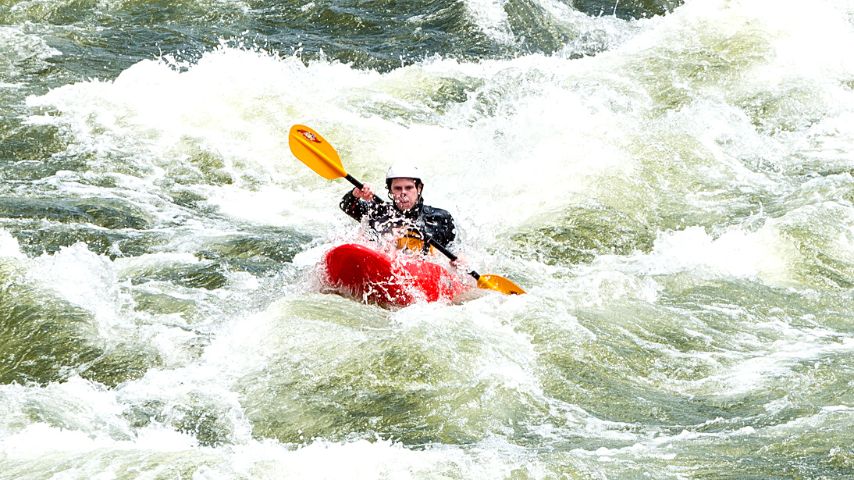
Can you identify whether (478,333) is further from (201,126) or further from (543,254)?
(201,126)

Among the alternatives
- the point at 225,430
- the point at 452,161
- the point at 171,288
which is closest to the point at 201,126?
the point at 452,161

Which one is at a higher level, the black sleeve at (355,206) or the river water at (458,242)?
the black sleeve at (355,206)

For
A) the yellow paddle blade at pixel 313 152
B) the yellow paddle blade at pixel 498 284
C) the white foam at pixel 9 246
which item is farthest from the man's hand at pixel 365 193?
the white foam at pixel 9 246

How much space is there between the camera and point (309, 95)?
1180 cm

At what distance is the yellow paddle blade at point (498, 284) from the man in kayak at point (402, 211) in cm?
42

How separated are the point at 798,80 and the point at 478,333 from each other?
7.04 meters

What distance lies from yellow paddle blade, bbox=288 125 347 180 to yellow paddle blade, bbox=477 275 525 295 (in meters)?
1.45

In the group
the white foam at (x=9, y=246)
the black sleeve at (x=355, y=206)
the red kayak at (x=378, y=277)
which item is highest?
the black sleeve at (x=355, y=206)

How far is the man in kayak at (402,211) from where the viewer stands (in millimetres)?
7434

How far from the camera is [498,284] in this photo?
292 inches

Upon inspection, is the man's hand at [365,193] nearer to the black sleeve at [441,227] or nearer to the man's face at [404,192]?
the man's face at [404,192]

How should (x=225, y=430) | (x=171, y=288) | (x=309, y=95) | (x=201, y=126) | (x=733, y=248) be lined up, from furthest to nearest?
(x=309, y=95)
(x=201, y=126)
(x=733, y=248)
(x=171, y=288)
(x=225, y=430)

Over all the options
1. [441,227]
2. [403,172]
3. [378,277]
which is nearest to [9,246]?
[378,277]

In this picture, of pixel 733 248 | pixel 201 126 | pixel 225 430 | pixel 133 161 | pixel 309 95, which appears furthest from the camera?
pixel 309 95
